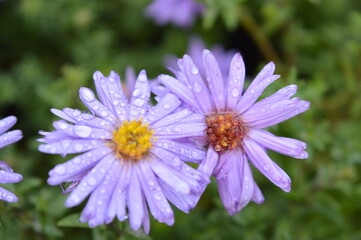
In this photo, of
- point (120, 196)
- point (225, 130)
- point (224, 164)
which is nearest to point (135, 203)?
point (120, 196)

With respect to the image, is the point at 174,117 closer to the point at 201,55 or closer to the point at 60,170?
the point at 60,170

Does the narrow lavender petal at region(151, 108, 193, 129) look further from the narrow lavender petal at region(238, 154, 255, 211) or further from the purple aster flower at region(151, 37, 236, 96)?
the purple aster flower at region(151, 37, 236, 96)

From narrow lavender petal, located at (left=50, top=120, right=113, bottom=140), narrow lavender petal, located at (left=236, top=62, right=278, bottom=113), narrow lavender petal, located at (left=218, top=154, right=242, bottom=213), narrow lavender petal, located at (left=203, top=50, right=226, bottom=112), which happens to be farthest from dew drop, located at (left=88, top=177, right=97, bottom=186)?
narrow lavender petal, located at (left=236, top=62, right=278, bottom=113)

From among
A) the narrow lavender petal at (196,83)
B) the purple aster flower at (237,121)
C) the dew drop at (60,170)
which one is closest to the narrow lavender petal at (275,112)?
the purple aster flower at (237,121)

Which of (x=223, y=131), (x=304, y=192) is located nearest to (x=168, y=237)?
(x=304, y=192)

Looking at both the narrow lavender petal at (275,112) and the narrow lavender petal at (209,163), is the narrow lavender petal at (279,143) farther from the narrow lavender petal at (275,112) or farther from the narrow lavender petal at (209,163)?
the narrow lavender petal at (209,163)

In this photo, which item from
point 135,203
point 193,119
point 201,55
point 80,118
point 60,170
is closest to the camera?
point 60,170
